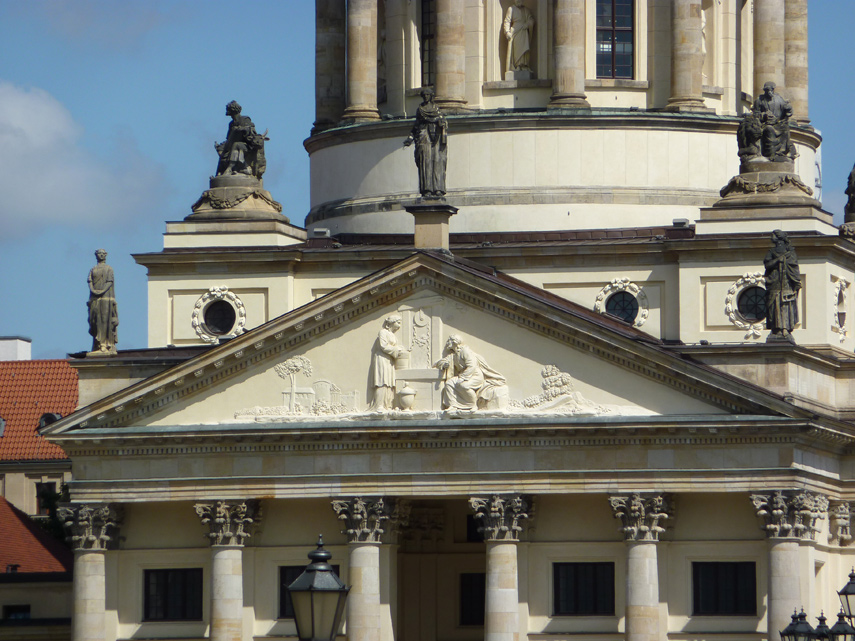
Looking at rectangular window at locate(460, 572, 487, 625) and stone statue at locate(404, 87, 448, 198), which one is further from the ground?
stone statue at locate(404, 87, 448, 198)

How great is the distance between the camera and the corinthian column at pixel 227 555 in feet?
210

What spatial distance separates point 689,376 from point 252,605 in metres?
Answer: 12.3

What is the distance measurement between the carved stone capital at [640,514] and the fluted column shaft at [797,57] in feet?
63.1

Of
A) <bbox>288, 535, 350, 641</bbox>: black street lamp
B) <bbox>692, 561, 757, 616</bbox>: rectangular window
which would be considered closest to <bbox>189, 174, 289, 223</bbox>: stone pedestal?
<bbox>692, 561, 757, 616</bbox>: rectangular window

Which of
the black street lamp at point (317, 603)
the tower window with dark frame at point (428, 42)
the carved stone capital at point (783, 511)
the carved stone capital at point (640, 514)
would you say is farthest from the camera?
the tower window with dark frame at point (428, 42)

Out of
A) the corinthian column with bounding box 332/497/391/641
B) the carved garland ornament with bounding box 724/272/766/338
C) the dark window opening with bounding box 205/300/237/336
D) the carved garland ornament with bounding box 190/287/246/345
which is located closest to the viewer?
the corinthian column with bounding box 332/497/391/641

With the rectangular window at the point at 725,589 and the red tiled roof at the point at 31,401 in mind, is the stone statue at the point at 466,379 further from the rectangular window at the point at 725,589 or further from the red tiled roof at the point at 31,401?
the red tiled roof at the point at 31,401

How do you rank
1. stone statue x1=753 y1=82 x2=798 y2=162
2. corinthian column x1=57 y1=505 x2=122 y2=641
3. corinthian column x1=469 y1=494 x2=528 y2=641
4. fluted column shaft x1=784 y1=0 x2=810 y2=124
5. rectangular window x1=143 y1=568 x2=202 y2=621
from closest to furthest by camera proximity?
corinthian column x1=469 y1=494 x2=528 y2=641 < corinthian column x1=57 y1=505 x2=122 y2=641 < rectangular window x1=143 y1=568 x2=202 y2=621 < stone statue x1=753 y1=82 x2=798 y2=162 < fluted column shaft x1=784 y1=0 x2=810 y2=124

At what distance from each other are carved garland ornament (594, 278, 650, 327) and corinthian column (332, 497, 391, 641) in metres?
9.85

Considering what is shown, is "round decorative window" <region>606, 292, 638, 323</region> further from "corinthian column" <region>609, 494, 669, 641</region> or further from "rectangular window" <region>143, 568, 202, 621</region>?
"rectangular window" <region>143, 568, 202, 621</region>

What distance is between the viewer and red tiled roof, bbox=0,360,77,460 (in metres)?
94.4

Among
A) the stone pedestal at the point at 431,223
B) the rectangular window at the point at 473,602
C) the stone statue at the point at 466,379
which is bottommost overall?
the rectangular window at the point at 473,602

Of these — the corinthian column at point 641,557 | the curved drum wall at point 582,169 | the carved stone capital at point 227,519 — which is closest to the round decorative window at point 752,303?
the curved drum wall at point 582,169

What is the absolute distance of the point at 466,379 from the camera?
6266cm
